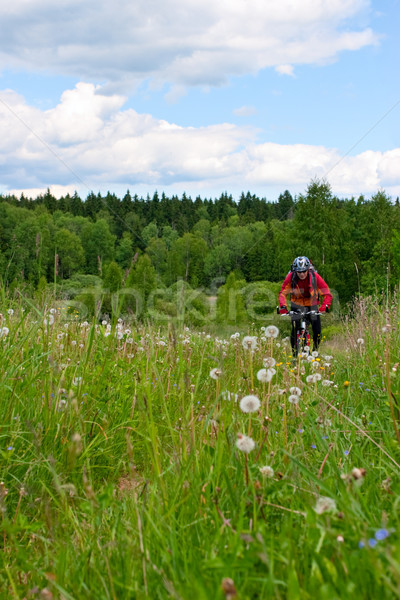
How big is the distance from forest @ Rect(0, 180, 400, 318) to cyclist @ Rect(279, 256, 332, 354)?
2.00 meters

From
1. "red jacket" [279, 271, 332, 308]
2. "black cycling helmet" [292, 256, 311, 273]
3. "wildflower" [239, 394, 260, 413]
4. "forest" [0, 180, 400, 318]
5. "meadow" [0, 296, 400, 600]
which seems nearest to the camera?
"meadow" [0, 296, 400, 600]

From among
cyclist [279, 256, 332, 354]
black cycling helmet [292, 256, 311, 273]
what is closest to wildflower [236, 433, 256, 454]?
cyclist [279, 256, 332, 354]

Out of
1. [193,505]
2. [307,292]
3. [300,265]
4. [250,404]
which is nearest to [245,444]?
[250,404]

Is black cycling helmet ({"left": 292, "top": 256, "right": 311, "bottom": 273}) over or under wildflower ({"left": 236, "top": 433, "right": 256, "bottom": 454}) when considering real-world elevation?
over

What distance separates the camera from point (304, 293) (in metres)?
9.27

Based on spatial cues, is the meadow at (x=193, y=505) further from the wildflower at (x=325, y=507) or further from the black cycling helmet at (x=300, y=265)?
the black cycling helmet at (x=300, y=265)

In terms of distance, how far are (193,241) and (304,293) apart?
97301 millimetres

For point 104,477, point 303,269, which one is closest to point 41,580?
point 104,477

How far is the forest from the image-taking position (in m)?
5.37

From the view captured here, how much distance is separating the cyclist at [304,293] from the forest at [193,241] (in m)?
2.00

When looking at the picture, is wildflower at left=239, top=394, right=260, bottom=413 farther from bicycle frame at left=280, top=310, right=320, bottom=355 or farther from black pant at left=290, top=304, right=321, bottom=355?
black pant at left=290, top=304, right=321, bottom=355

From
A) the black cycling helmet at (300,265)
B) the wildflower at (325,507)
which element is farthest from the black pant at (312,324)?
the wildflower at (325,507)

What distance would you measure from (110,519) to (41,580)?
585mm

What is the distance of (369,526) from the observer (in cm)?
157
